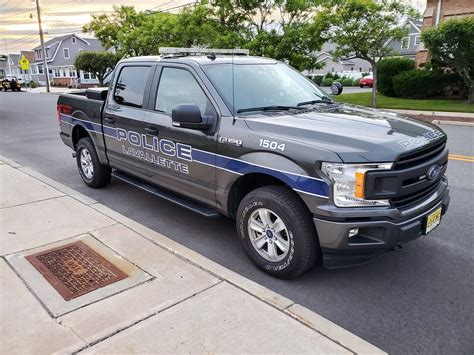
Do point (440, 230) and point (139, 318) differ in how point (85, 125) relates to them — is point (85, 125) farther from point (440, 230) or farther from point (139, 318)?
point (440, 230)

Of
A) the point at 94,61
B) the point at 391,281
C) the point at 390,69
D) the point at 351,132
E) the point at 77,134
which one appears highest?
the point at 94,61

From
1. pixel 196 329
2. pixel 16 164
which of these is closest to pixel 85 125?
pixel 16 164

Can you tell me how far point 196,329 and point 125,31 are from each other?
3512 cm

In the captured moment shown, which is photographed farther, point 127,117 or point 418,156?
point 127,117

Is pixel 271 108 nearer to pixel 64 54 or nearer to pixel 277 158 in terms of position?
pixel 277 158

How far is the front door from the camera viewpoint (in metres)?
Answer: 4.11

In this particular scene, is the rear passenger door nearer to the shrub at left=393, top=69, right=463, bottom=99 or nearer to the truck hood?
the truck hood

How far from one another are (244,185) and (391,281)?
155cm

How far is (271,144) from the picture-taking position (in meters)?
3.47

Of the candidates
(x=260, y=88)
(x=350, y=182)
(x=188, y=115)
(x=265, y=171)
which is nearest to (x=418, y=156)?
(x=350, y=182)

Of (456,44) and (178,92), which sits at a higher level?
(456,44)

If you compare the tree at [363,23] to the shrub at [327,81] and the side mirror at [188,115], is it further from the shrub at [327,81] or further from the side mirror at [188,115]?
the shrub at [327,81]

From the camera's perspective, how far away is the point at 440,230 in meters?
4.66

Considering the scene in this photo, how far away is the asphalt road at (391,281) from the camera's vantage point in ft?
9.70
